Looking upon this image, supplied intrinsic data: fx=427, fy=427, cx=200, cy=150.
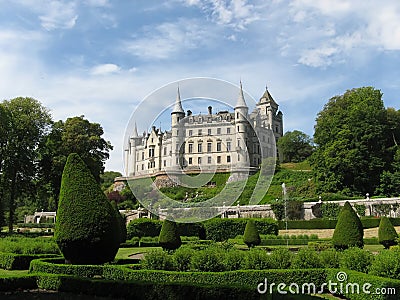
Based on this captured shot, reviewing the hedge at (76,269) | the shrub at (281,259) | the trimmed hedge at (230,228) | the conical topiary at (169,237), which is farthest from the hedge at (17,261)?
the trimmed hedge at (230,228)

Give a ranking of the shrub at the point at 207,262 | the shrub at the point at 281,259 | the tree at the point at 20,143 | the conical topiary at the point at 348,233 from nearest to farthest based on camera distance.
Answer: the shrub at the point at 207,262
the shrub at the point at 281,259
the conical topiary at the point at 348,233
the tree at the point at 20,143

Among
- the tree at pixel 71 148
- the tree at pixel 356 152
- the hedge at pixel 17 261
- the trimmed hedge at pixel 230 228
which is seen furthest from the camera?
the tree at pixel 356 152

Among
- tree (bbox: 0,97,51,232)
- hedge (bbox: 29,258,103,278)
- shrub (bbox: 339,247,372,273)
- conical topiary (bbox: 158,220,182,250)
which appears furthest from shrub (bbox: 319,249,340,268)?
tree (bbox: 0,97,51,232)

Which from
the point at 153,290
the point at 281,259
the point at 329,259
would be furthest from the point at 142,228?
the point at 153,290

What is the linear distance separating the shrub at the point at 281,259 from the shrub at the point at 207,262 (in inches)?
47.4

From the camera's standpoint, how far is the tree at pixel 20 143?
94.0ft

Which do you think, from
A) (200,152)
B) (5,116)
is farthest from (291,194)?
(5,116)

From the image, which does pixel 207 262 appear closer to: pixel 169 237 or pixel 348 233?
pixel 169 237

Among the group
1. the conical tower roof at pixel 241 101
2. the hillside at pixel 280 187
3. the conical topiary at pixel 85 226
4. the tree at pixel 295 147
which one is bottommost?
the conical topiary at pixel 85 226

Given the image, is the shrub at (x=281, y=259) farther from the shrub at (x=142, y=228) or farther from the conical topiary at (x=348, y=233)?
the shrub at (x=142, y=228)

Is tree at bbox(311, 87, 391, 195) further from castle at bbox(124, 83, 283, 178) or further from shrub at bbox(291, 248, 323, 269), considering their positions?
shrub at bbox(291, 248, 323, 269)

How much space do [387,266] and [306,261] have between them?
84.0 inches

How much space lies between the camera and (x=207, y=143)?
49.3m

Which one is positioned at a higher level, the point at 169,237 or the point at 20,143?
the point at 20,143
